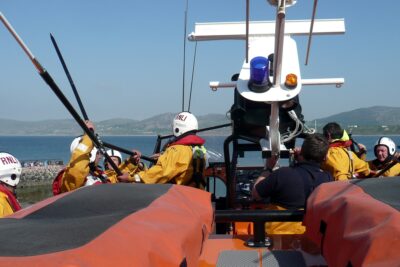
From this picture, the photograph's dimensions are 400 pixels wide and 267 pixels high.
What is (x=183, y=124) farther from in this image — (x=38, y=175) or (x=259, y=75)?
(x=38, y=175)

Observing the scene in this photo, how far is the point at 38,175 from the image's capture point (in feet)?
124

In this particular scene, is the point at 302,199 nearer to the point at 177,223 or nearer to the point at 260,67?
the point at 260,67

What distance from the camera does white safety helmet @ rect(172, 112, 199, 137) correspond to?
233 inches

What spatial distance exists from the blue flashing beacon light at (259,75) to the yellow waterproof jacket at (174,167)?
1694mm

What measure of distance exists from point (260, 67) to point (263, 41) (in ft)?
4.03

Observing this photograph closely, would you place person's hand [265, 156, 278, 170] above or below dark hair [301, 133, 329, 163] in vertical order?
below

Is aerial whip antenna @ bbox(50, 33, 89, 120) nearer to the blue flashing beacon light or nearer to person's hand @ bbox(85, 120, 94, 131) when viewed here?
person's hand @ bbox(85, 120, 94, 131)

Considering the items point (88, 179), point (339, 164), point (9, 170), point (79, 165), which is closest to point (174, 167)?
point (79, 165)

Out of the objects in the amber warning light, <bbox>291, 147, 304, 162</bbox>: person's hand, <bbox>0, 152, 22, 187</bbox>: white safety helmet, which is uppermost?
the amber warning light

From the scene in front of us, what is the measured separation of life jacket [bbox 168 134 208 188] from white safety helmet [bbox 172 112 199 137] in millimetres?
221

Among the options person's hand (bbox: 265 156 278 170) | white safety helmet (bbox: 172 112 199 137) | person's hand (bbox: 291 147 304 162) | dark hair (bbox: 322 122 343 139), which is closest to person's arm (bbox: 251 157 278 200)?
person's hand (bbox: 265 156 278 170)

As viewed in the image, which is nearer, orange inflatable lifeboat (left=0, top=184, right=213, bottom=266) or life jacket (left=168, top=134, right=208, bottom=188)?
orange inflatable lifeboat (left=0, top=184, right=213, bottom=266)

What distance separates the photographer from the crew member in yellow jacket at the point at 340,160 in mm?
5613

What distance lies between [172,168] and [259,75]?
6.04 feet
